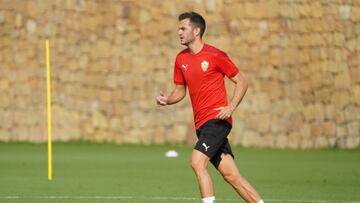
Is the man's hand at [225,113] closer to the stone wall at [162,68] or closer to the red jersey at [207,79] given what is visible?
the red jersey at [207,79]

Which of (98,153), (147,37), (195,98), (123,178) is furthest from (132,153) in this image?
(195,98)

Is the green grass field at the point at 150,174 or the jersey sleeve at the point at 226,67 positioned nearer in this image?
the jersey sleeve at the point at 226,67

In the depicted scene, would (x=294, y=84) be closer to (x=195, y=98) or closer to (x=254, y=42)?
(x=254, y=42)

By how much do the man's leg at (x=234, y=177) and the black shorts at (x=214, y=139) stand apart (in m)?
0.07

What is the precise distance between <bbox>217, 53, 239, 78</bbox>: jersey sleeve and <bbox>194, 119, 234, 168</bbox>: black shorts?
1.68 ft

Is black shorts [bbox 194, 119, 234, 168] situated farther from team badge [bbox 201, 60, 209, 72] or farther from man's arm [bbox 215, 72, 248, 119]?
team badge [bbox 201, 60, 209, 72]

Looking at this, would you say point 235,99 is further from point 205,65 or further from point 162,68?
point 162,68

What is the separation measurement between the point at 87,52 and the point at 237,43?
11.4ft

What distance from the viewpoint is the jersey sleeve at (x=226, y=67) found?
12953 mm

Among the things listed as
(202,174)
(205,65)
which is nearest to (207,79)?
(205,65)

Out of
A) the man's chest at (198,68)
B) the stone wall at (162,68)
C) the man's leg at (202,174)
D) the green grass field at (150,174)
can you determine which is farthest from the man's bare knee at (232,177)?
the stone wall at (162,68)

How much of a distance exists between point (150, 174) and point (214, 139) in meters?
7.73

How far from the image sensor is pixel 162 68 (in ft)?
89.5

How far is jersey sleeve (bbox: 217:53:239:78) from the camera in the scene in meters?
13.0
